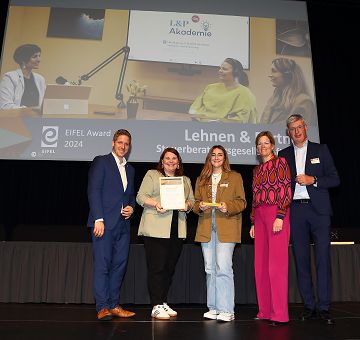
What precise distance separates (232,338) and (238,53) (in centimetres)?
392

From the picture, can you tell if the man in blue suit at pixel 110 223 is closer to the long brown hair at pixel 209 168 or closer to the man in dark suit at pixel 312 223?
the long brown hair at pixel 209 168

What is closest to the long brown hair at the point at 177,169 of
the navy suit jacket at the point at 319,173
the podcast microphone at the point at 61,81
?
the navy suit jacket at the point at 319,173

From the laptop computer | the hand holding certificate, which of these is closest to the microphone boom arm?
the laptop computer

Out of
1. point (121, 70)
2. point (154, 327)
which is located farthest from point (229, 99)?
point (154, 327)

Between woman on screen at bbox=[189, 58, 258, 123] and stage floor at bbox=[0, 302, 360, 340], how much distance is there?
2.47 metres

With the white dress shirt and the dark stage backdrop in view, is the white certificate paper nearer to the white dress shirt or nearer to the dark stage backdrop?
the white dress shirt

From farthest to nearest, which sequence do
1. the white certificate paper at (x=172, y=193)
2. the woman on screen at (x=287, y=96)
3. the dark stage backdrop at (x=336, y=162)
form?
1. the dark stage backdrop at (x=336, y=162)
2. the woman on screen at (x=287, y=96)
3. the white certificate paper at (x=172, y=193)

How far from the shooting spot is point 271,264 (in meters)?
2.87

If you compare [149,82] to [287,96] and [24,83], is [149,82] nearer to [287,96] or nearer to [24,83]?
[24,83]

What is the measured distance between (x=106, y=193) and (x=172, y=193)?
0.56 m

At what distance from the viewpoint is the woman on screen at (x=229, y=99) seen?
4.94 meters

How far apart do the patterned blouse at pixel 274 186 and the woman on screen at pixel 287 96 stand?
207cm

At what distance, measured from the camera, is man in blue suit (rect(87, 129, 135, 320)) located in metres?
3.04

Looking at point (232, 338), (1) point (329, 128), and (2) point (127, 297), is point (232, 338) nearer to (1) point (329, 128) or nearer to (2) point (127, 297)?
(2) point (127, 297)
